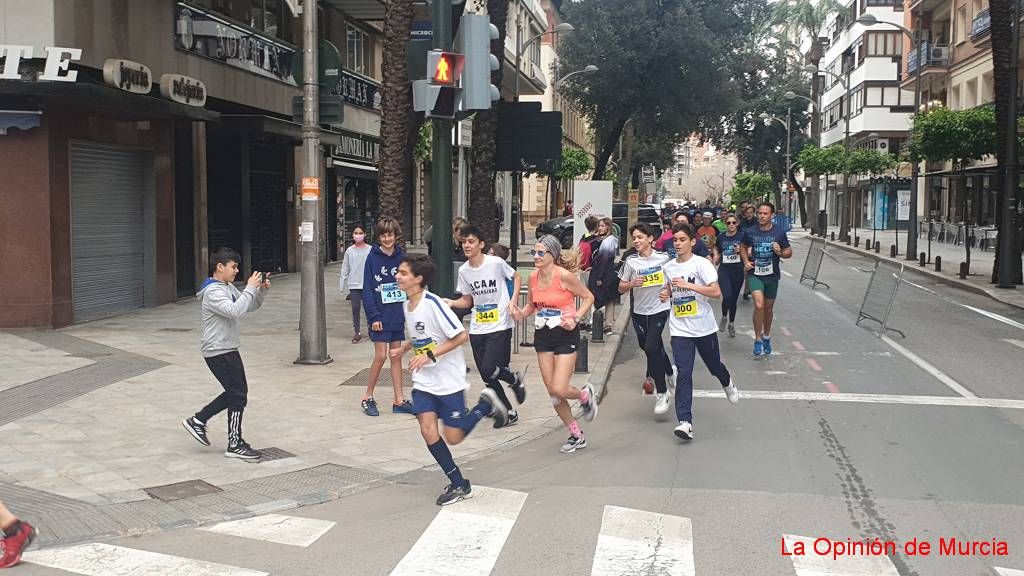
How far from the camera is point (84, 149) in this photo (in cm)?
1540

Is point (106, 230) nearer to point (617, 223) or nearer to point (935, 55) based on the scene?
point (617, 223)

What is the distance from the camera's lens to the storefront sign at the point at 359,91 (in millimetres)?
26847

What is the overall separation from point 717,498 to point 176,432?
183 inches

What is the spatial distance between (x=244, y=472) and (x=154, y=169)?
38.0ft

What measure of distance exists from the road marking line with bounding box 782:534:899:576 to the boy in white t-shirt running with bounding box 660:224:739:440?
3.00 meters

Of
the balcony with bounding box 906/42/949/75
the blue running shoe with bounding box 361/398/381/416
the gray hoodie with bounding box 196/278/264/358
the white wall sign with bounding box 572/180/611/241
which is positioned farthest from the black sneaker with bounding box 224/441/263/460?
the balcony with bounding box 906/42/949/75

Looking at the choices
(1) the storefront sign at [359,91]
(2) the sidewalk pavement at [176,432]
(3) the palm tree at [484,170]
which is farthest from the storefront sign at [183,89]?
(1) the storefront sign at [359,91]

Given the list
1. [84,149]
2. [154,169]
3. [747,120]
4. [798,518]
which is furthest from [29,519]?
[747,120]

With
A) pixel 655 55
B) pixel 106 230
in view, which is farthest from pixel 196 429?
pixel 655 55

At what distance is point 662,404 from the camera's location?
9172 millimetres

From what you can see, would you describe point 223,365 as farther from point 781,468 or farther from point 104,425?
point 781,468

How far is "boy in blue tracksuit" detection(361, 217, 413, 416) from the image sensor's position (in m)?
9.32

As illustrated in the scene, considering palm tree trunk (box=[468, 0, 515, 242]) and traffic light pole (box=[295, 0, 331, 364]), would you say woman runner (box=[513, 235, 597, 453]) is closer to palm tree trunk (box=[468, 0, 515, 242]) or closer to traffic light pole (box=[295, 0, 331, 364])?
traffic light pole (box=[295, 0, 331, 364])

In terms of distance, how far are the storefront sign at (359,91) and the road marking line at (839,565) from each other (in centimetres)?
2222
